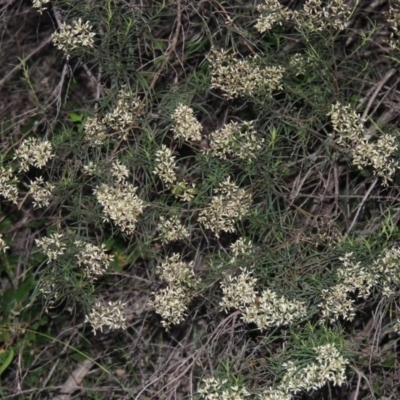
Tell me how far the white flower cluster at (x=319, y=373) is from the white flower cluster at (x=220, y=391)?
0.46 feet

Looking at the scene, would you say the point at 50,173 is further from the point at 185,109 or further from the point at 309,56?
the point at 309,56

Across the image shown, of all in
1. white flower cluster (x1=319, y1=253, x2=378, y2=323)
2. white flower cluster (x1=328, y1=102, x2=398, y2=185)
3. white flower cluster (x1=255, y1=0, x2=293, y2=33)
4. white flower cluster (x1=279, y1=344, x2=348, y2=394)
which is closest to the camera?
white flower cluster (x1=279, y1=344, x2=348, y2=394)

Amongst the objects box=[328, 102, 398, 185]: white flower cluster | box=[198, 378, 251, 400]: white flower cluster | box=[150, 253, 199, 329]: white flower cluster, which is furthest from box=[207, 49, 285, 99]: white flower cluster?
box=[198, 378, 251, 400]: white flower cluster

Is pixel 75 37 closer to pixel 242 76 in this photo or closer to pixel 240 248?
pixel 242 76

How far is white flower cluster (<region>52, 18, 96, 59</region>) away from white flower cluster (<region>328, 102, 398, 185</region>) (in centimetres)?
93

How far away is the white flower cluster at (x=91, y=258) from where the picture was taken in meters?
3.35

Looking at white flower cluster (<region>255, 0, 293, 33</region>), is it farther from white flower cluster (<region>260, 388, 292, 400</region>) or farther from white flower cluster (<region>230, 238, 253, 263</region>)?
white flower cluster (<region>260, 388, 292, 400</region>)

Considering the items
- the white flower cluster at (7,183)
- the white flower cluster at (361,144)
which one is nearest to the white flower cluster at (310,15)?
the white flower cluster at (361,144)

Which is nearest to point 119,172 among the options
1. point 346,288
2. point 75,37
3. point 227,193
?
point 227,193

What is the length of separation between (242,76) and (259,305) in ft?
2.79

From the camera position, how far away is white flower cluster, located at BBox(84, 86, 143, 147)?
133 inches

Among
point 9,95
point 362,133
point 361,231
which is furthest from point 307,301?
point 9,95

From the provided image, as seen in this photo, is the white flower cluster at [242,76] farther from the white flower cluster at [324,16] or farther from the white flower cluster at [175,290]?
the white flower cluster at [175,290]

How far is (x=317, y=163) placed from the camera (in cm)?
355
